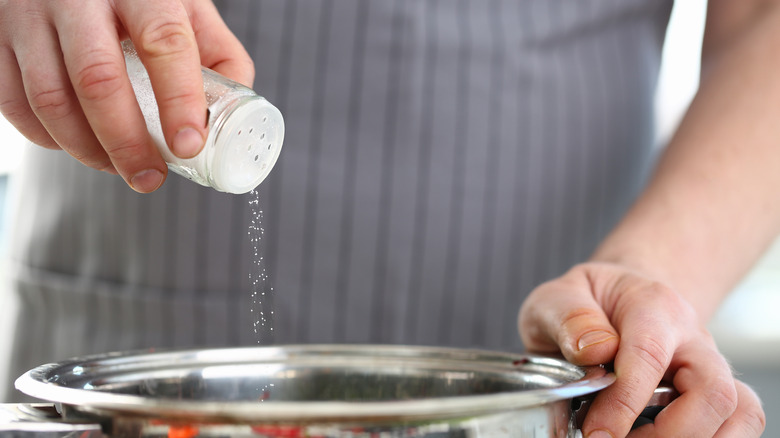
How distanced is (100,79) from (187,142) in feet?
0.23

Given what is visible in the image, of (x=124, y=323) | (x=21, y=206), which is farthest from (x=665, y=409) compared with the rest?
(x=21, y=206)

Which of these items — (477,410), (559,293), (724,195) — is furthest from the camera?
(724,195)

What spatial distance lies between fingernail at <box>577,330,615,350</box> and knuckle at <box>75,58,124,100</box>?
13.5 inches

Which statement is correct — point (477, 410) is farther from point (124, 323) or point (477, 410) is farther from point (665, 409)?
point (124, 323)

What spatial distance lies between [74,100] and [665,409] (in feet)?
1.47

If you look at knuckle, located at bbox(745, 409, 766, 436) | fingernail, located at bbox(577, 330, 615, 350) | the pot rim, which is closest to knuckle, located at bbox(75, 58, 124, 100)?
the pot rim

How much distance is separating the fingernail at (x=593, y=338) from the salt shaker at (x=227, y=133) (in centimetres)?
25

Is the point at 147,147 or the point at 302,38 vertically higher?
the point at 302,38

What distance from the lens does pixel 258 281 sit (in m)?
0.85

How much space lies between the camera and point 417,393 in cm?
58

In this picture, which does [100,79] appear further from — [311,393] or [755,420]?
[755,420]

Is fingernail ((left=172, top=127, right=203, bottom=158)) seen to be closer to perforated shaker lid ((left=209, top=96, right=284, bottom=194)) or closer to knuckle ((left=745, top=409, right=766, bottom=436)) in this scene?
perforated shaker lid ((left=209, top=96, right=284, bottom=194))

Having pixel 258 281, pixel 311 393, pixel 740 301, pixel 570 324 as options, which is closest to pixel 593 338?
pixel 570 324

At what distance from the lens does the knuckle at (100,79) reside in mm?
465
